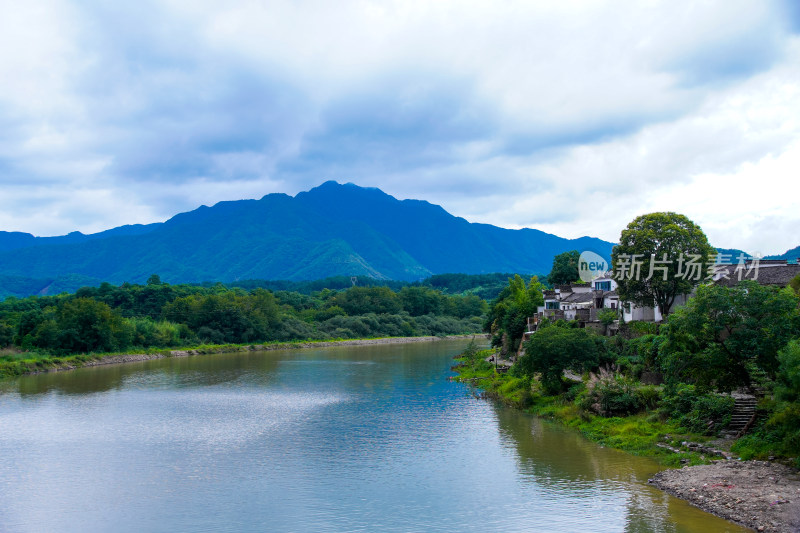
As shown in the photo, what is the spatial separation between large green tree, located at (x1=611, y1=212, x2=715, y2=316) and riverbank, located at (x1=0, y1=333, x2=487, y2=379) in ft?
163

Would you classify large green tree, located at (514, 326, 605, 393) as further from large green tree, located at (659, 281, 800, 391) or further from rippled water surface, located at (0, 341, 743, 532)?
large green tree, located at (659, 281, 800, 391)

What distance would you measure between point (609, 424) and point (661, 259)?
10.5 meters

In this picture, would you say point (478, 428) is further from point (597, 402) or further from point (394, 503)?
point (394, 503)

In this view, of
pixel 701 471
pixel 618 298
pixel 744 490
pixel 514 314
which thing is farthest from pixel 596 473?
pixel 514 314

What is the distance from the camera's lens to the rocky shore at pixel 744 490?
16.0m

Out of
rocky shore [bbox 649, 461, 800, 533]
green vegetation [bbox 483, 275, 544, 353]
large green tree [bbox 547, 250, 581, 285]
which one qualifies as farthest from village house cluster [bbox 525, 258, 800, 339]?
large green tree [bbox 547, 250, 581, 285]

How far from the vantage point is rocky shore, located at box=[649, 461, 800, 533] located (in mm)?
15977

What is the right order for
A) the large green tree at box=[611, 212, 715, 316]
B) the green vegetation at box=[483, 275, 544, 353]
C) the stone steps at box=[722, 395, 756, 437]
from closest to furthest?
the stone steps at box=[722, 395, 756, 437], the large green tree at box=[611, 212, 715, 316], the green vegetation at box=[483, 275, 544, 353]

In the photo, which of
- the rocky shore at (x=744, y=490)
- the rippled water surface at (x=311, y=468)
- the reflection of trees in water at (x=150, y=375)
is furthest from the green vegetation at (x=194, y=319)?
the rocky shore at (x=744, y=490)

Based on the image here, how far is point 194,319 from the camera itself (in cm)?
8488

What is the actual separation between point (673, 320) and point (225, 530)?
54.0 ft

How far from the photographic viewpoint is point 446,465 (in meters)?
23.0

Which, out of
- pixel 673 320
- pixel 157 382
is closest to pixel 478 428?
pixel 673 320

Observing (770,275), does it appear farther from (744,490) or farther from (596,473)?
(744,490)
